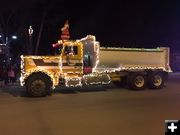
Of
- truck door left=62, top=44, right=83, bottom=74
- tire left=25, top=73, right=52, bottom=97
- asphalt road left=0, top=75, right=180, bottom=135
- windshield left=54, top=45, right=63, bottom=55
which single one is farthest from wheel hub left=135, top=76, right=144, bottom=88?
tire left=25, top=73, right=52, bottom=97

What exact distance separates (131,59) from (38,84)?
5727mm

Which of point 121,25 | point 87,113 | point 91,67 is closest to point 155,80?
point 91,67

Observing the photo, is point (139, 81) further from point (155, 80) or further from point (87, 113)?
point (87, 113)

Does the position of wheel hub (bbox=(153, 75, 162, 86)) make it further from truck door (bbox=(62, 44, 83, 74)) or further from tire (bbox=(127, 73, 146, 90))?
truck door (bbox=(62, 44, 83, 74))

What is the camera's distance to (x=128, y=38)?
47.3m

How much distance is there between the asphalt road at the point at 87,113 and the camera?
1088 centimetres

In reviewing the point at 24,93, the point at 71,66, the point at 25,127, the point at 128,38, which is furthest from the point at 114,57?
the point at 128,38

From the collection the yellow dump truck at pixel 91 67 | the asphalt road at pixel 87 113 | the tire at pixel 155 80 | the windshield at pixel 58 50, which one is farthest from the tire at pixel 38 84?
the tire at pixel 155 80

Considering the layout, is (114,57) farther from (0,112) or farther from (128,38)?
(128,38)

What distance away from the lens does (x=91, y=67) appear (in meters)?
20.7

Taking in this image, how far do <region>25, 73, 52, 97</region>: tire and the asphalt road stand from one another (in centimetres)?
47

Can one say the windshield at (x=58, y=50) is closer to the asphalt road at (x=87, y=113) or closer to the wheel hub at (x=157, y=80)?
the asphalt road at (x=87, y=113)

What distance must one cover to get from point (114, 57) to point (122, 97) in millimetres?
3809

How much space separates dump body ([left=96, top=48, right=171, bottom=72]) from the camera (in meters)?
21.0
